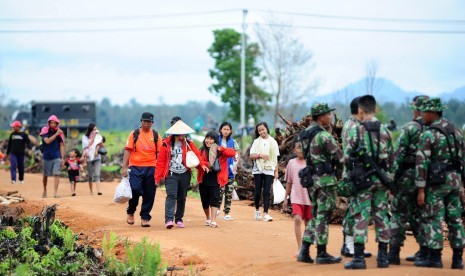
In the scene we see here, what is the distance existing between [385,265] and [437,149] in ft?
5.23

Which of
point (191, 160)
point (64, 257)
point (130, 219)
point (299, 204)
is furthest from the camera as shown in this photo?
point (130, 219)

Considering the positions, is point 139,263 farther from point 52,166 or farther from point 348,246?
point 52,166

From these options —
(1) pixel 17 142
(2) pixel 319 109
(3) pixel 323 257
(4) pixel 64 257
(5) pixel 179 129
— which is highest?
(2) pixel 319 109

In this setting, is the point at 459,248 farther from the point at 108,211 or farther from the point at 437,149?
the point at 108,211

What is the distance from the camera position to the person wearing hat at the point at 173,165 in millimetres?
14617

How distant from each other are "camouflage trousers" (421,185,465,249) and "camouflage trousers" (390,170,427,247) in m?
0.17

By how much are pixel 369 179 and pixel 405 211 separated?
3.11 ft

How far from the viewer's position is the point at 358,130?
9.97 m

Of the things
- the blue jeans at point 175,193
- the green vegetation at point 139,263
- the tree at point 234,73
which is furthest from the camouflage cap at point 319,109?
the tree at point 234,73

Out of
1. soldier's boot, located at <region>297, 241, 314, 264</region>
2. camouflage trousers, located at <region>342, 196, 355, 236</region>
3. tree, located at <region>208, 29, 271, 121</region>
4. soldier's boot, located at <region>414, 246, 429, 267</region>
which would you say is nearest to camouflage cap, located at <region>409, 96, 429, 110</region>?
camouflage trousers, located at <region>342, 196, 355, 236</region>

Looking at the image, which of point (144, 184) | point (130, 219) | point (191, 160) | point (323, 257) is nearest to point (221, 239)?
point (191, 160)

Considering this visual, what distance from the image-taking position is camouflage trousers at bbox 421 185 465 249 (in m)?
10.0

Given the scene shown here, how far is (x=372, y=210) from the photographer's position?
10.0 meters

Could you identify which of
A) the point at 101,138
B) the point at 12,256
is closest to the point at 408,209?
the point at 12,256
